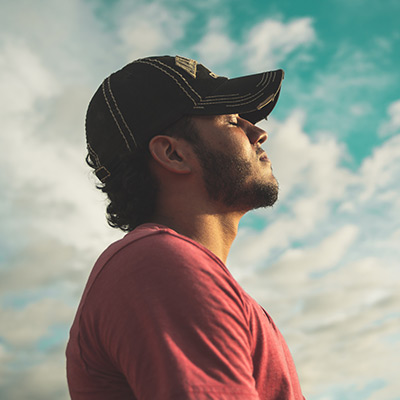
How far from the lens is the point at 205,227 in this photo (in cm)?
332

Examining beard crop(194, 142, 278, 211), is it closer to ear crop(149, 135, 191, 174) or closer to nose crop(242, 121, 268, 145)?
ear crop(149, 135, 191, 174)

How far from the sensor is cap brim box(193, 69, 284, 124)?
11.6 ft

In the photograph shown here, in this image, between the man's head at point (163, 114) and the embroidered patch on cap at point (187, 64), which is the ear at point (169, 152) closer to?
the man's head at point (163, 114)

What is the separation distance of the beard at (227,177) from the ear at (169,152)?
0.36ft

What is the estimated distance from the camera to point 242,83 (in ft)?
12.4

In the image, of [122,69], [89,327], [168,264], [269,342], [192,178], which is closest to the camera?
[168,264]

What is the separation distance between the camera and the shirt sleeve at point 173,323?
1944mm

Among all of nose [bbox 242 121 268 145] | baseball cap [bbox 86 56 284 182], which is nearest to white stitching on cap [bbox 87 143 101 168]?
baseball cap [bbox 86 56 284 182]

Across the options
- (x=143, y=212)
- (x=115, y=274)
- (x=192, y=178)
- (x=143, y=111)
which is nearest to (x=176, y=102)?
(x=143, y=111)

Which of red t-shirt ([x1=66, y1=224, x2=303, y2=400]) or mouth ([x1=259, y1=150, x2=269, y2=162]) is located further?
mouth ([x1=259, y1=150, x2=269, y2=162])

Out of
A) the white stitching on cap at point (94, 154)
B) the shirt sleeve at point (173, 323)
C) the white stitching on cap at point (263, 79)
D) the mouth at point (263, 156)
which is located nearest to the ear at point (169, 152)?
the white stitching on cap at point (94, 154)

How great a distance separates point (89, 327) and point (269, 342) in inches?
37.2

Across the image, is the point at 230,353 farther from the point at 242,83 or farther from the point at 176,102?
the point at 242,83

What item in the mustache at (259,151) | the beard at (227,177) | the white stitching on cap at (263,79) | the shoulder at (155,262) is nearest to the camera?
the shoulder at (155,262)
